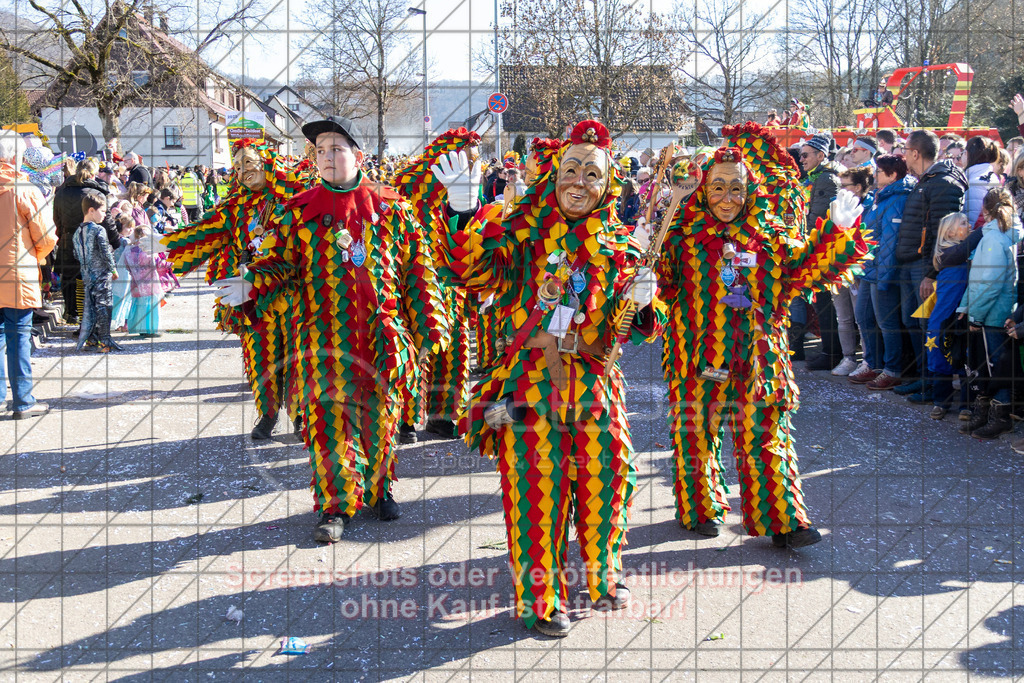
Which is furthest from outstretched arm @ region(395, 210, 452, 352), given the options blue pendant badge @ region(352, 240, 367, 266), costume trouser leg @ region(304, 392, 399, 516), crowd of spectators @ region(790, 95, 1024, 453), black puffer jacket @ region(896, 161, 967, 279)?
black puffer jacket @ region(896, 161, 967, 279)

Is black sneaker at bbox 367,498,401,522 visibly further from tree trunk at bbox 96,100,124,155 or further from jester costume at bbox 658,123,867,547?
tree trunk at bbox 96,100,124,155

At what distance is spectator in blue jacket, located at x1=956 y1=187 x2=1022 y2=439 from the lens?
575 centimetres

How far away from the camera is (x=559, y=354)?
11.4ft

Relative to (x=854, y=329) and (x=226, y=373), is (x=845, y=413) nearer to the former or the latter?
(x=854, y=329)

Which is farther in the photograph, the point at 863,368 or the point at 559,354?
the point at 863,368

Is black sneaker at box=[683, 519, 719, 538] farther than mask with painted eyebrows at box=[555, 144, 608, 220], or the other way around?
black sneaker at box=[683, 519, 719, 538]

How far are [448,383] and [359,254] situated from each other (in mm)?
2264

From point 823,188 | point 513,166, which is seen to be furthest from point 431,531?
point 513,166

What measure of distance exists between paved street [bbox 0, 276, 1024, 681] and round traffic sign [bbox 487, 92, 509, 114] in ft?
6.30

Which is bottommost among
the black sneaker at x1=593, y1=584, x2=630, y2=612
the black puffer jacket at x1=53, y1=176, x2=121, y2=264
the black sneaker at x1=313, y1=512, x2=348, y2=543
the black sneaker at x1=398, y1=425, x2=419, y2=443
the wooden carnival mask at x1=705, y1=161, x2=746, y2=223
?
the black sneaker at x1=593, y1=584, x2=630, y2=612

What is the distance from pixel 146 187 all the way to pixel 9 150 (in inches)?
199

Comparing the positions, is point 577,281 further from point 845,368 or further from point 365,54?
point 845,368

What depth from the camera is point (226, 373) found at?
8320 mm

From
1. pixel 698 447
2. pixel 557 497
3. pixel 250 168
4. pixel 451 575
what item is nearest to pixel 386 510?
pixel 451 575
